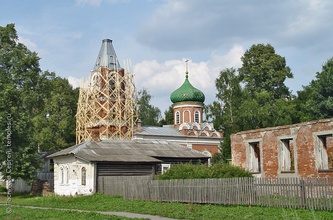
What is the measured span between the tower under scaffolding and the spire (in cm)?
28

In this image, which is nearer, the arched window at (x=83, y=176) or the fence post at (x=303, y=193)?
the fence post at (x=303, y=193)

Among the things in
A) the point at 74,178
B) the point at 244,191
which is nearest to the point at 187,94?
the point at 74,178

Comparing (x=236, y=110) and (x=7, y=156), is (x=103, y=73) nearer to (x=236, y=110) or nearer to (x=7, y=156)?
(x=236, y=110)

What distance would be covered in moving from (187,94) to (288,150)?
3554 cm

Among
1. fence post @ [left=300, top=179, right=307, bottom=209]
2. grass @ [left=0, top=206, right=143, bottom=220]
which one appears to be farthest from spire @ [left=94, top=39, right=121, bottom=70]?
fence post @ [left=300, top=179, right=307, bottom=209]

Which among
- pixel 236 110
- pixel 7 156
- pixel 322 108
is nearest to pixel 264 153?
pixel 7 156

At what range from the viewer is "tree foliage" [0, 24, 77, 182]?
2969 cm

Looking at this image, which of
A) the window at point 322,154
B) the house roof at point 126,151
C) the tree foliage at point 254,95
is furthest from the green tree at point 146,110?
the window at point 322,154

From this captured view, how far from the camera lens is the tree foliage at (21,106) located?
29688 mm

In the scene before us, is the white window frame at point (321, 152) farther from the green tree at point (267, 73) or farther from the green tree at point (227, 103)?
the green tree at point (267, 73)

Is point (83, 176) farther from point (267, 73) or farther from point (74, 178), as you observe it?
point (267, 73)

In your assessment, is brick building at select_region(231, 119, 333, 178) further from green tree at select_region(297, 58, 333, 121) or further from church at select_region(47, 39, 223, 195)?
green tree at select_region(297, 58, 333, 121)

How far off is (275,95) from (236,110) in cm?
708

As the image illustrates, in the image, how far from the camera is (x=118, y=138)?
4581 cm
